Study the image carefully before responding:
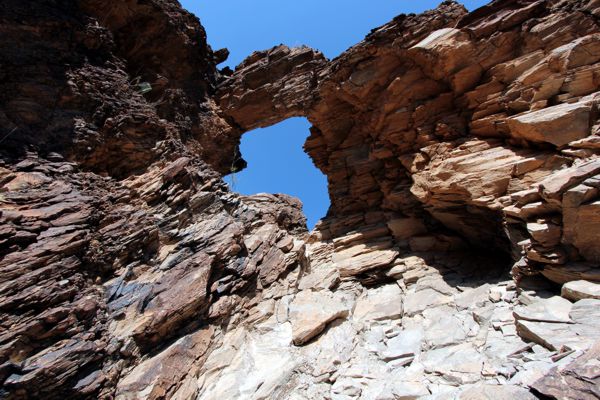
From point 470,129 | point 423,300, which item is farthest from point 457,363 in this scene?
point 470,129

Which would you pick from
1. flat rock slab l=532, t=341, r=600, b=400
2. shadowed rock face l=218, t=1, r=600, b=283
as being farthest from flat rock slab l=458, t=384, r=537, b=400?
shadowed rock face l=218, t=1, r=600, b=283

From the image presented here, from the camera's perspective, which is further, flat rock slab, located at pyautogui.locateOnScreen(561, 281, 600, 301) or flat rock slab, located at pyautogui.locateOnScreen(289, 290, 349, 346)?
flat rock slab, located at pyautogui.locateOnScreen(289, 290, 349, 346)

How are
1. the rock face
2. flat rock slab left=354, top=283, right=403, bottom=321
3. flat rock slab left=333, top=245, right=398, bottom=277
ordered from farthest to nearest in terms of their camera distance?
flat rock slab left=333, top=245, right=398, bottom=277
flat rock slab left=354, top=283, right=403, bottom=321
the rock face

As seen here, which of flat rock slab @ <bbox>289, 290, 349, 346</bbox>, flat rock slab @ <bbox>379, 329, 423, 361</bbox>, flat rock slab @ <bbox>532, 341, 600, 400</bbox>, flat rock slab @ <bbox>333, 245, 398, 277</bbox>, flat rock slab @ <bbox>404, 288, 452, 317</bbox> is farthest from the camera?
flat rock slab @ <bbox>333, 245, 398, 277</bbox>

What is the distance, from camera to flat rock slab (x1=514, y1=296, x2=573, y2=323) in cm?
944

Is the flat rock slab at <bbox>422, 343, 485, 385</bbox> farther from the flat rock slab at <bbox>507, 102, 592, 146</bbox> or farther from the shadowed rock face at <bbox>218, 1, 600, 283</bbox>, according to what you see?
the flat rock slab at <bbox>507, 102, 592, 146</bbox>

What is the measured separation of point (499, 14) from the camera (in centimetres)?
1648

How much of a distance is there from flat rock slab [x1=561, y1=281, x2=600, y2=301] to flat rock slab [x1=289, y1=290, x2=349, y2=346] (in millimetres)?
8163

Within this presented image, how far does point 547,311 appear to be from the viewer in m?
9.86

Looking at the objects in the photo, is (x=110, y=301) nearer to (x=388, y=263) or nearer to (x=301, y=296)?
(x=301, y=296)

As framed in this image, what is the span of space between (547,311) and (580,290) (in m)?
1.15

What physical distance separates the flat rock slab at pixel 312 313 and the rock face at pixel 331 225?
0.32 ft

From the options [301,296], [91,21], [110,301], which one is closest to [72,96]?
[91,21]

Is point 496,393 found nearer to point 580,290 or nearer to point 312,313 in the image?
point 580,290
